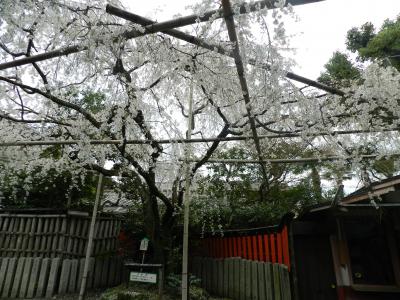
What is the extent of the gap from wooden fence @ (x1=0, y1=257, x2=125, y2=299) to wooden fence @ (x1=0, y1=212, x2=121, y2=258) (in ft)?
1.44

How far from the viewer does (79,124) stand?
18.2 ft

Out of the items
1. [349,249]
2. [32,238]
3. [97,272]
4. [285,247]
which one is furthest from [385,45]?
[32,238]

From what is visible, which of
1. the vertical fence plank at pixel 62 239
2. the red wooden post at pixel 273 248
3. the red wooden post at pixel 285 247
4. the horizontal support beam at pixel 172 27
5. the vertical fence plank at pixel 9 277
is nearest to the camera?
the horizontal support beam at pixel 172 27

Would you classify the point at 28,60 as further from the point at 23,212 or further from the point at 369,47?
the point at 369,47

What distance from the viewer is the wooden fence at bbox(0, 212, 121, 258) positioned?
8219 millimetres

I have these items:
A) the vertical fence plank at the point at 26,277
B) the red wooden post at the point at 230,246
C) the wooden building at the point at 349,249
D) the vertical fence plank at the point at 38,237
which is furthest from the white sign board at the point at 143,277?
the vertical fence plank at the point at 38,237

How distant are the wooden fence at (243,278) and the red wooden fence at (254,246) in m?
0.29

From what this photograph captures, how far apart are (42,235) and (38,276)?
114cm

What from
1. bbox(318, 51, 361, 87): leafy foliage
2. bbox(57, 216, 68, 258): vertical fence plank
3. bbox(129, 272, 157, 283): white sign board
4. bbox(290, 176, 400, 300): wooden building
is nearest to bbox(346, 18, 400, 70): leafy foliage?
bbox(318, 51, 361, 87): leafy foliage

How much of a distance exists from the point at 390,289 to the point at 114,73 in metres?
6.71

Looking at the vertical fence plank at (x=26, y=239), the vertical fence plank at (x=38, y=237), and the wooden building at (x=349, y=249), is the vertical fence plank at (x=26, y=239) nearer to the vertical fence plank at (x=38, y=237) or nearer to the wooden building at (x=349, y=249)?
the vertical fence plank at (x=38, y=237)

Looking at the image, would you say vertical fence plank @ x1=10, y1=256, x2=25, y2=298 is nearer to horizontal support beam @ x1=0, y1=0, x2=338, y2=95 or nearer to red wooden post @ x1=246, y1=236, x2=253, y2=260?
red wooden post @ x1=246, y1=236, x2=253, y2=260

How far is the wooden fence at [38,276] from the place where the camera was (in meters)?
7.50

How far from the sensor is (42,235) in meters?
8.33
